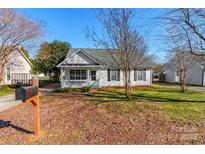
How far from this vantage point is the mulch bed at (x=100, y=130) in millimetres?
4609

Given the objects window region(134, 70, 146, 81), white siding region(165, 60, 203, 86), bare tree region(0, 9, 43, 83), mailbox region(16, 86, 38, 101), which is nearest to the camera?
mailbox region(16, 86, 38, 101)

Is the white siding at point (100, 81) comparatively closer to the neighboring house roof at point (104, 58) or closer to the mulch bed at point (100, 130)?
the neighboring house roof at point (104, 58)

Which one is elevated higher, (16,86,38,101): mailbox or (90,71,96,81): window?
(90,71,96,81): window

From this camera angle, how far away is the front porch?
64.4 ft

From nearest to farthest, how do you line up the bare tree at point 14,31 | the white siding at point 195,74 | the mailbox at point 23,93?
1. the mailbox at point 23,93
2. the bare tree at point 14,31
3. the white siding at point 195,74

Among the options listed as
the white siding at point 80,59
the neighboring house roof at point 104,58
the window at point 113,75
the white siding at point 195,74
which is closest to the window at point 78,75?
the white siding at point 80,59

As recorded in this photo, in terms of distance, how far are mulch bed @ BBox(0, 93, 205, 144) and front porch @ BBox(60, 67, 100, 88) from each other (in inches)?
484

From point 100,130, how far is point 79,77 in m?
15.2

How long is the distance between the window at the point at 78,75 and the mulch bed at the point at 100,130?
508 inches

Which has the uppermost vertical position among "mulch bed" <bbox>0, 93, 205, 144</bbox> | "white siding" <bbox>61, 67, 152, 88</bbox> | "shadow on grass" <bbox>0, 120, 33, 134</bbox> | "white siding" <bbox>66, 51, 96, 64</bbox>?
"white siding" <bbox>66, 51, 96, 64</bbox>

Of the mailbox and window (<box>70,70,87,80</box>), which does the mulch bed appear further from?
window (<box>70,70,87,80</box>)

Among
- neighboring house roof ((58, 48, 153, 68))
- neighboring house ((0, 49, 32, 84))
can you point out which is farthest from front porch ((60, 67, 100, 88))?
neighboring house ((0, 49, 32, 84))

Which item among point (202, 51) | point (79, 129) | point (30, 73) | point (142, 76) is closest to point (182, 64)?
point (142, 76)

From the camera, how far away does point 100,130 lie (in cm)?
540
